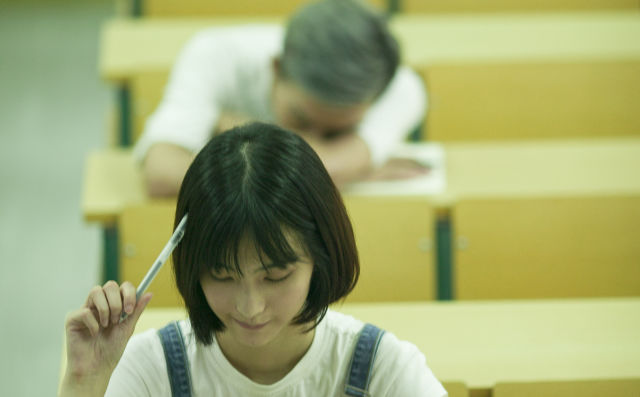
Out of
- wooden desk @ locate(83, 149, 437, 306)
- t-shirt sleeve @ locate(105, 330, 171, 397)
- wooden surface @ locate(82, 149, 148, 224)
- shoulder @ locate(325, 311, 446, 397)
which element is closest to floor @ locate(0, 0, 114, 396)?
wooden surface @ locate(82, 149, 148, 224)

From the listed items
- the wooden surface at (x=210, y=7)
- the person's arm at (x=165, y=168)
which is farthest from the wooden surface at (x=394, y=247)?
the wooden surface at (x=210, y=7)

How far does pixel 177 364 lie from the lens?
58.6 inches

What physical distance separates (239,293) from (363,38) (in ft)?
4.09

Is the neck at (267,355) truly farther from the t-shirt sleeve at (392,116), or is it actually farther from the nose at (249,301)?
the t-shirt sleeve at (392,116)

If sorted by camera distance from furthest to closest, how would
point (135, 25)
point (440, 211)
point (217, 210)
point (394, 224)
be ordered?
point (135, 25) < point (440, 211) < point (394, 224) < point (217, 210)

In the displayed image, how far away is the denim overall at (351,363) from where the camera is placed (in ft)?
4.80

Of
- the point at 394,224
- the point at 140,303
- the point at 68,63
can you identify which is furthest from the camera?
the point at 68,63

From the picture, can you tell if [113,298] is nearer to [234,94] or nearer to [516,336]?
[516,336]

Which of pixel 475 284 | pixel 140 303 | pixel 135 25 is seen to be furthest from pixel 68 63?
pixel 140 303

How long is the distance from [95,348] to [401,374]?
1.53 feet

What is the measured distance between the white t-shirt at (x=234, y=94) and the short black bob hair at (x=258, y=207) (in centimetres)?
124

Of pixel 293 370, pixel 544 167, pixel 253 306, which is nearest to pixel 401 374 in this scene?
pixel 293 370

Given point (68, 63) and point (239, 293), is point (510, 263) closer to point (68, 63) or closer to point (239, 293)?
point (239, 293)

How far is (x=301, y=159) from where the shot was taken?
4.41 feet
